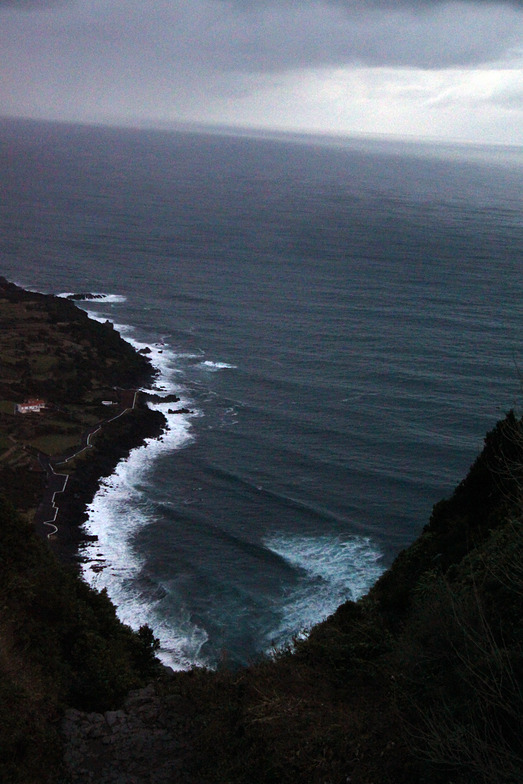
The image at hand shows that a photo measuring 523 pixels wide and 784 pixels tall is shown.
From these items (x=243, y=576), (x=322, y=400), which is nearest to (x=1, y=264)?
(x=322, y=400)

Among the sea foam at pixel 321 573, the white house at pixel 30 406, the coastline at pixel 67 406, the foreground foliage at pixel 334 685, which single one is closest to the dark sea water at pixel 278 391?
the sea foam at pixel 321 573

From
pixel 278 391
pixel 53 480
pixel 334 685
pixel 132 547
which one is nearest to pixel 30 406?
pixel 53 480

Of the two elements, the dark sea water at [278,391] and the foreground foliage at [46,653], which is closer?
the foreground foliage at [46,653]

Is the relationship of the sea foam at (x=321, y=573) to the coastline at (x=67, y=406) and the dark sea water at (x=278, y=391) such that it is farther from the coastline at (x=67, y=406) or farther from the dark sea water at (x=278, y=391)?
the coastline at (x=67, y=406)

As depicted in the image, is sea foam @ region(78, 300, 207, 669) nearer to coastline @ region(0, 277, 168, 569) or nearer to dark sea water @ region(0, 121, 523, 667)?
dark sea water @ region(0, 121, 523, 667)

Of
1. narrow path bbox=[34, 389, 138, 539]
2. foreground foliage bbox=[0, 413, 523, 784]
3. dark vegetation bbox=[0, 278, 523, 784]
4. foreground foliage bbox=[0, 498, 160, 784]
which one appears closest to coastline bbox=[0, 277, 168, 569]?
narrow path bbox=[34, 389, 138, 539]

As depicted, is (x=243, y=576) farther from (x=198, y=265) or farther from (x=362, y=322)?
(x=198, y=265)
